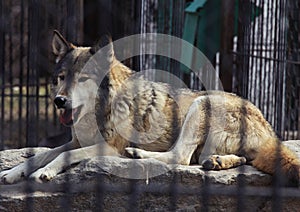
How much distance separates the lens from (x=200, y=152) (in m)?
3.56

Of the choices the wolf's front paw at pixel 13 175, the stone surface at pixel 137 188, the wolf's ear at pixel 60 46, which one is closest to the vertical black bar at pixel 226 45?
the wolf's ear at pixel 60 46

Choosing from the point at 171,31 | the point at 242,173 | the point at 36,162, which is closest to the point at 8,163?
the point at 36,162

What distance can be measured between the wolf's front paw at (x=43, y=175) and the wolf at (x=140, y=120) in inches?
6.3

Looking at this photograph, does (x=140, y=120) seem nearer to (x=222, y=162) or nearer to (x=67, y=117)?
(x=67, y=117)

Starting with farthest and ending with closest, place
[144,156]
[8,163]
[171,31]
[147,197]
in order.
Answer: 1. [171,31]
2. [8,163]
3. [144,156]
4. [147,197]

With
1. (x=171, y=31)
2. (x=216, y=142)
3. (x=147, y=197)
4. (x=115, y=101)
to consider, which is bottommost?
(x=147, y=197)

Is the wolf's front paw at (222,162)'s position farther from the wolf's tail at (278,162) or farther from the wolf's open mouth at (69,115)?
the wolf's open mouth at (69,115)

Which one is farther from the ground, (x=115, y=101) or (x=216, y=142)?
(x=115, y=101)

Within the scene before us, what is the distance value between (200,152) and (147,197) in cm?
53

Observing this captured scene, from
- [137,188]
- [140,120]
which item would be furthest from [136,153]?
Result: [137,188]

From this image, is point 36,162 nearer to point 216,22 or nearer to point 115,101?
point 115,101

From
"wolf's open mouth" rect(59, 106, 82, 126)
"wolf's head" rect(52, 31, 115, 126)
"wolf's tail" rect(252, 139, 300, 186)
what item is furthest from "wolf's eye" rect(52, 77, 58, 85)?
"wolf's tail" rect(252, 139, 300, 186)

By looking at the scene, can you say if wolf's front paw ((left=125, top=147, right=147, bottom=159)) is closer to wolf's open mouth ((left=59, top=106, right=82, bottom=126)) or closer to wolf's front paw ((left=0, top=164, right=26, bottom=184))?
wolf's open mouth ((left=59, top=106, right=82, bottom=126))

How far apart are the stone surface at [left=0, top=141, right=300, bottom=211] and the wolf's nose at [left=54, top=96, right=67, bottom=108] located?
0.38 m
